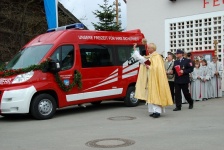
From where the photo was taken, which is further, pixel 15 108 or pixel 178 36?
pixel 178 36

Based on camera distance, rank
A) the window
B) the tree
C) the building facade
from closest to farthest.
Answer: the window → the building facade → the tree

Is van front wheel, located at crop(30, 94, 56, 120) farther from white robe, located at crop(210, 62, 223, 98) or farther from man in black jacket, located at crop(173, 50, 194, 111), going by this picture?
white robe, located at crop(210, 62, 223, 98)

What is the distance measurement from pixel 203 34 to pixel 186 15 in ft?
4.11

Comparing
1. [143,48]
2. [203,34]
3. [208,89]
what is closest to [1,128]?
[143,48]

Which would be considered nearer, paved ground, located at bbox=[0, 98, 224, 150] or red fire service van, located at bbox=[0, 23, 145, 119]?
paved ground, located at bbox=[0, 98, 224, 150]

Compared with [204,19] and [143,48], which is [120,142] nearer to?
[143,48]

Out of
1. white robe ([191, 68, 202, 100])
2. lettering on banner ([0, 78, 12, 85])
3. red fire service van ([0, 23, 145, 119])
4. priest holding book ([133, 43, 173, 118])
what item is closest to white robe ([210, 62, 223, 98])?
white robe ([191, 68, 202, 100])

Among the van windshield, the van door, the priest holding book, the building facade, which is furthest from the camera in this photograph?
the building facade

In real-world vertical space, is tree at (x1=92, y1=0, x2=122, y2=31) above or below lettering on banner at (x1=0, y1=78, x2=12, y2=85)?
above

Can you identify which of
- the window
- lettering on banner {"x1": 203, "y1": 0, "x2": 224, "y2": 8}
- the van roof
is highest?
lettering on banner {"x1": 203, "y1": 0, "x2": 224, "y2": 8}

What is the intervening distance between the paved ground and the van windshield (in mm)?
1578

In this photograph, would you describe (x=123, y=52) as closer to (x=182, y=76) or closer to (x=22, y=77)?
(x=182, y=76)

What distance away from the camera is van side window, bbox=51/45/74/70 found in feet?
35.6

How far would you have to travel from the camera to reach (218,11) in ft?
53.7
